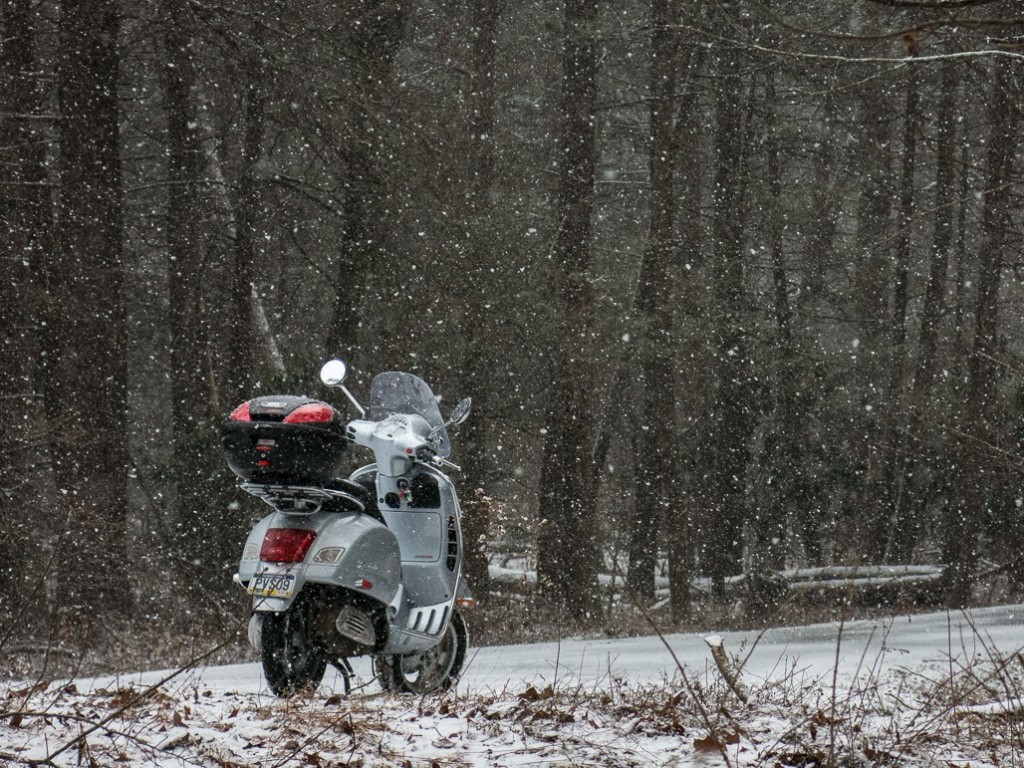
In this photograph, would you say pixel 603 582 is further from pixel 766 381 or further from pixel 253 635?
pixel 253 635

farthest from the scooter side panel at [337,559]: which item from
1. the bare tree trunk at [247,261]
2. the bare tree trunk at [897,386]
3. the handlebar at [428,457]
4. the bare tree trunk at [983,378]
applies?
the bare tree trunk at [897,386]

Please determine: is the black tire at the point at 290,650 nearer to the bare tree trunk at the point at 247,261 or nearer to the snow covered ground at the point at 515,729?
the snow covered ground at the point at 515,729

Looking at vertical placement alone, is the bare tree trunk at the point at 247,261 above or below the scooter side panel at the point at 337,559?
above

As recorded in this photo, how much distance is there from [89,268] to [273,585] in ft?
27.0

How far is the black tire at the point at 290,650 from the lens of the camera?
244 inches

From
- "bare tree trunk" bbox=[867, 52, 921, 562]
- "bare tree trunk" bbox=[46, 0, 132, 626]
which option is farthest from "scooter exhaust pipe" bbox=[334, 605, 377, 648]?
"bare tree trunk" bbox=[867, 52, 921, 562]

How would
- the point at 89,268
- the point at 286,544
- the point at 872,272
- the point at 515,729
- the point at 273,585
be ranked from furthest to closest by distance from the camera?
the point at 872,272 < the point at 89,268 < the point at 286,544 < the point at 273,585 < the point at 515,729

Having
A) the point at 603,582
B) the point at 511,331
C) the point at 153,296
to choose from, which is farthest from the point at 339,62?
the point at 603,582

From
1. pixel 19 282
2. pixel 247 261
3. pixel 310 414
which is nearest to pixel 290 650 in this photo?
pixel 310 414

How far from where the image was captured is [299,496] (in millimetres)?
6289

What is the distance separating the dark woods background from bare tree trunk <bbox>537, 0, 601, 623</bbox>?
42 mm

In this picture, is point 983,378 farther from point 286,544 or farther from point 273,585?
point 273,585

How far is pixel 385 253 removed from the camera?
49.4ft

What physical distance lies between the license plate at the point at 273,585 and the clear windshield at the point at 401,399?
1.23 metres
